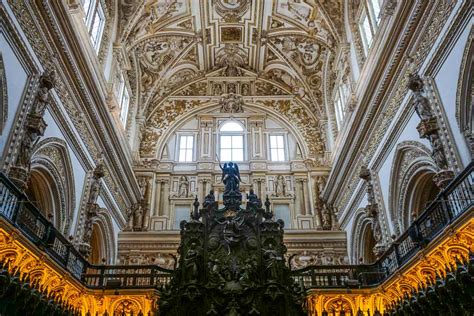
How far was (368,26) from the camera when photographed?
1617cm

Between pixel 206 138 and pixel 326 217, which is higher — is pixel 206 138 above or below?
above

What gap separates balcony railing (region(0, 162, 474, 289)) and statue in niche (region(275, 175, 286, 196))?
6.68 metres

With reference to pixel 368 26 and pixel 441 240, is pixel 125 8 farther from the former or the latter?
pixel 441 240

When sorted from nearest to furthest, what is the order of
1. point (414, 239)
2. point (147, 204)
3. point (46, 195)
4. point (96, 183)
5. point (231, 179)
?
1. point (414, 239)
2. point (46, 195)
3. point (96, 183)
4. point (231, 179)
5. point (147, 204)

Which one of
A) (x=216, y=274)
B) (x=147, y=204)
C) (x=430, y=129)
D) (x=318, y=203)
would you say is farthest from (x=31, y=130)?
(x=318, y=203)

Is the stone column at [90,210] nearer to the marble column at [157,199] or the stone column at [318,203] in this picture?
the marble column at [157,199]

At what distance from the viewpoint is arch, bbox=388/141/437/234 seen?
12.0 meters

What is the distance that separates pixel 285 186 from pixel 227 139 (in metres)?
4.07

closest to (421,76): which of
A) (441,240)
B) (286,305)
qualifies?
(441,240)

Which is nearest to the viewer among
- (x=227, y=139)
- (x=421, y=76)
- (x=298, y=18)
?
(x=421, y=76)

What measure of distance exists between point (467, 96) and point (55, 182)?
10771mm

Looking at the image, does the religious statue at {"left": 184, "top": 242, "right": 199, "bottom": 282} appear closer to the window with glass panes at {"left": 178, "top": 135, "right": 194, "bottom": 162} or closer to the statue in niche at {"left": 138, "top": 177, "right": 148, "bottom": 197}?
the statue in niche at {"left": 138, "top": 177, "right": 148, "bottom": 197}

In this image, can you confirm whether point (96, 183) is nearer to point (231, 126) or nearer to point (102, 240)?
point (102, 240)

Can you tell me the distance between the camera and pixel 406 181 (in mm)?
12688
